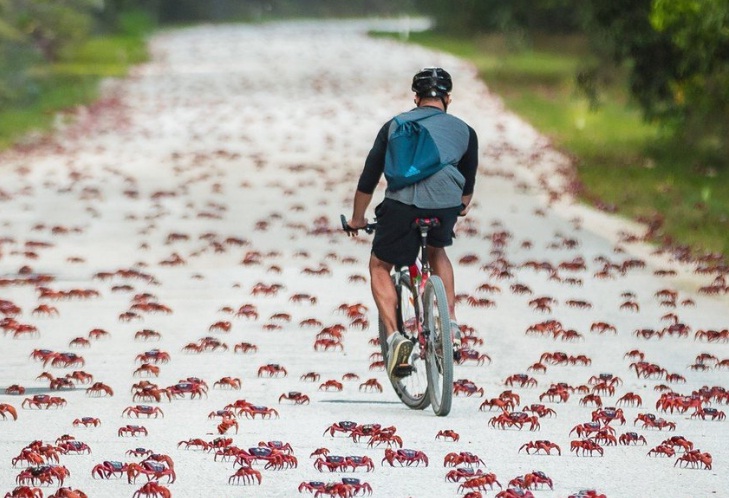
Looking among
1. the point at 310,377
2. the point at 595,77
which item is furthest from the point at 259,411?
the point at 595,77

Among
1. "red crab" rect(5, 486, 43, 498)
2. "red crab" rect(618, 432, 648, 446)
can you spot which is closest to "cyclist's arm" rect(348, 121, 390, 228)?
"red crab" rect(618, 432, 648, 446)

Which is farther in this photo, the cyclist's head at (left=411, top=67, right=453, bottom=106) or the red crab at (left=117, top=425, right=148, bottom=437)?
the cyclist's head at (left=411, top=67, right=453, bottom=106)

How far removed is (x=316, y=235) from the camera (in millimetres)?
19125

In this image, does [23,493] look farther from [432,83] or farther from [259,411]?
[432,83]

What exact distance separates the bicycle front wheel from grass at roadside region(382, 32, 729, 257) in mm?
8994

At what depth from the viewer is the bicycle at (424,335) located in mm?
8930

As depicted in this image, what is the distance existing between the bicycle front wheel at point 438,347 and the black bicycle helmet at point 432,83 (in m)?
1.06

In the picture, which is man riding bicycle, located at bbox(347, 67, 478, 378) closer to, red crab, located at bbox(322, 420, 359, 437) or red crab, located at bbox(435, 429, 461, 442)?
red crab, located at bbox(435, 429, 461, 442)

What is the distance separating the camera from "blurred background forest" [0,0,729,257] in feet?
73.7

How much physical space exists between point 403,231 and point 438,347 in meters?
0.69

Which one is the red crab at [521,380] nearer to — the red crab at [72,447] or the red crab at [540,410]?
the red crab at [540,410]

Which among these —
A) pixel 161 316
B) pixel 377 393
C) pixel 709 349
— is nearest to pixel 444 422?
pixel 377 393

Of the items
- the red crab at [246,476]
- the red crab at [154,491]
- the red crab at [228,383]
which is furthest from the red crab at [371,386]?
the red crab at [154,491]

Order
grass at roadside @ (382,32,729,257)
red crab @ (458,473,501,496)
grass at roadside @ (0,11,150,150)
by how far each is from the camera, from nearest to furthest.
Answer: red crab @ (458,473,501,496) < grass at roadside @ (382,32,729,257) < grass at roadside @ (0,11,150,150)
